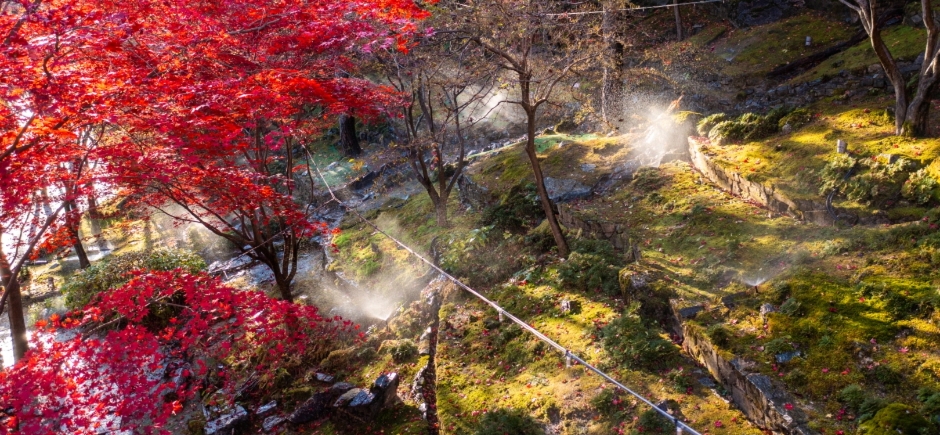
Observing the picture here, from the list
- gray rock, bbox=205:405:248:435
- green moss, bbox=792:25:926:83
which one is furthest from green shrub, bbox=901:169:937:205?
gray rock, bbox=205:405:248:435

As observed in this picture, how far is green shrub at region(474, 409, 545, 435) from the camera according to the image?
20.9 feet

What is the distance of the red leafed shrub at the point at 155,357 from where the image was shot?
795cm

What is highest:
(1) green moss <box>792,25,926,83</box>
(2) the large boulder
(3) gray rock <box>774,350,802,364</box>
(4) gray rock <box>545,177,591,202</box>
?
(2) the large boulder

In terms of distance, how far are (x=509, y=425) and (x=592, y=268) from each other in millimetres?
3724

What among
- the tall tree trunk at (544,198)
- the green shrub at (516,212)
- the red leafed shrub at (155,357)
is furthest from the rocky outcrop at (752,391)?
the red leafed shrub at (155,357)

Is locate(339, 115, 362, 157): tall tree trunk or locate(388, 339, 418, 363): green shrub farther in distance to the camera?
locate(339, 115, 362, 157): tall tree trunk

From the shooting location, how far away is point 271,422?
8805mm

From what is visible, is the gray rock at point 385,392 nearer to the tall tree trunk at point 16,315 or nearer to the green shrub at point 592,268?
the green shrub at point 592,268

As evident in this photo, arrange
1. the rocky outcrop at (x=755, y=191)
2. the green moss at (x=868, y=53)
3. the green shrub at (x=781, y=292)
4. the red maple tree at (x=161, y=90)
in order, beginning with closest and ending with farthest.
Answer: the red maple tree at (x=161, y=90), the green shrub at (x=781, y=292), the rocky outcrop at (x=755, y=191), the green moss at (x=868, y=53)

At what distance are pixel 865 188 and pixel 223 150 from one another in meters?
11.2

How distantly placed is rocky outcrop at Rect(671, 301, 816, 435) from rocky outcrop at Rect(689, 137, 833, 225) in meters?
3.68

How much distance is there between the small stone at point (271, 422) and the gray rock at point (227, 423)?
0.44 m

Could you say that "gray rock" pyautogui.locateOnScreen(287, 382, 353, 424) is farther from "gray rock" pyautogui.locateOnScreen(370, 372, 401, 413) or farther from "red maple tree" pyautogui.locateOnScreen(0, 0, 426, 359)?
"red maple tree" pyautogui.locateOnScreen(0, 0, 426, 359)

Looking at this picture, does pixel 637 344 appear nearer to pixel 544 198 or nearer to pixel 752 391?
pixel 752 391
